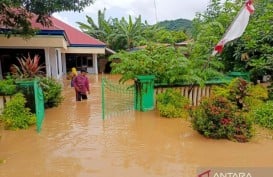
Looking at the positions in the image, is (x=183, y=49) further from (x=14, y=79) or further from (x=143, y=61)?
(x=14, y=79)

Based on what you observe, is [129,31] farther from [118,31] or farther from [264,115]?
[264,115]

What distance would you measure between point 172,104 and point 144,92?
99 cm

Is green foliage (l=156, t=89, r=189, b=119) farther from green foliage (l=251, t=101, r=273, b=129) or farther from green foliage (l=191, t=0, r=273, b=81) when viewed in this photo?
green foliage (l=191, t=0, r=273, b=81)

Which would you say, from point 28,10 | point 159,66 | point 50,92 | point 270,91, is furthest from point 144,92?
point 28,10

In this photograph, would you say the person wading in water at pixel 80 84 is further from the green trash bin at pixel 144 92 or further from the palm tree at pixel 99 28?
the palm tree at pixel 99 28

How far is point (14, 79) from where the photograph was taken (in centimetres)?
921

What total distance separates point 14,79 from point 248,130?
6.84 m

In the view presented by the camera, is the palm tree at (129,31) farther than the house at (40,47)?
Yes

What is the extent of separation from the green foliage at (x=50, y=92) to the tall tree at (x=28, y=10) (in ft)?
6.27

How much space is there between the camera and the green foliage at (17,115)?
25.7ft

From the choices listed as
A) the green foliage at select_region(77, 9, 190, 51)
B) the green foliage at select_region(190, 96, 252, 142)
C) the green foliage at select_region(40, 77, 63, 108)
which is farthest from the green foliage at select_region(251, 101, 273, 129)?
the green foliage at select_region(77, 9, 190, 51)

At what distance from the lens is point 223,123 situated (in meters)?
6.51

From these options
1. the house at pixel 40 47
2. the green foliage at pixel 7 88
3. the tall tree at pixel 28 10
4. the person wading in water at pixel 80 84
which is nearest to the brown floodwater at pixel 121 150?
the green foliage at pixel 7 88

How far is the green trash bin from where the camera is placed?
9414 mm
